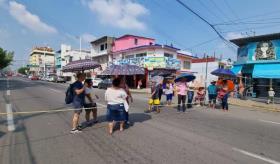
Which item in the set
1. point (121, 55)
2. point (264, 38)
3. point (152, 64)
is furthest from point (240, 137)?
point (121, 55)

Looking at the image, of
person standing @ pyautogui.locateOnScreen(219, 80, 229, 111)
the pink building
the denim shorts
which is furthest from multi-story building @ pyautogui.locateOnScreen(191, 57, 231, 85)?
the denim shorts

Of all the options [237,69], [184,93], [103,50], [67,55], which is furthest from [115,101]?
[67,55]

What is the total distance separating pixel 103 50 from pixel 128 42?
728 centimetres

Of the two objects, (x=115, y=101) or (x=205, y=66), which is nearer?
(x=115, y=101)

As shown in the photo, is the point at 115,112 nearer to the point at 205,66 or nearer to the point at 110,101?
the point at 110,101

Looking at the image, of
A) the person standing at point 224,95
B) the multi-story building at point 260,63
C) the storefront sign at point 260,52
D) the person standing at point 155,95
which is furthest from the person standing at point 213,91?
the storefront sign at point 260,52

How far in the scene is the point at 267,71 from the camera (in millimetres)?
20578

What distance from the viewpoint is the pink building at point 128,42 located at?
42.4m

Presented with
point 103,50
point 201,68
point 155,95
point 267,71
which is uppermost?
point 103,50

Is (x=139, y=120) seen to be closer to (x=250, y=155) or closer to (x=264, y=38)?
(x=250, y=155)

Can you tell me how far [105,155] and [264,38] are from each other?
67.4ft

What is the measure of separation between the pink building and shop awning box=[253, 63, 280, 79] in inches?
878

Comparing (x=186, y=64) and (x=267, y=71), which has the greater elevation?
(x=186, y=64)

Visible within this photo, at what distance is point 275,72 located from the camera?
19.8 meters
